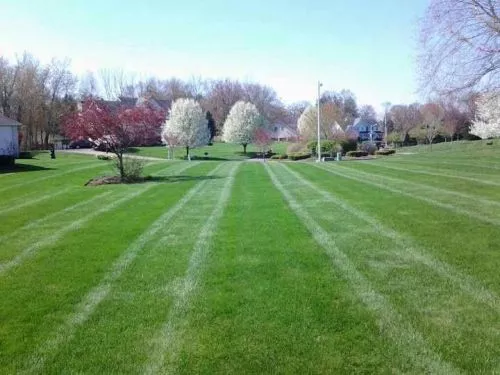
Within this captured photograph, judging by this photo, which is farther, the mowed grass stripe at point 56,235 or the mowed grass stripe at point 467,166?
the mowed grass stripe at point 467,166

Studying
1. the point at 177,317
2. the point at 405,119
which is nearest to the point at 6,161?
the point at 177,317

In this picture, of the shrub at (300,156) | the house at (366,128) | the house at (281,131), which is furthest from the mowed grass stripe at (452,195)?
the house at (281,131)

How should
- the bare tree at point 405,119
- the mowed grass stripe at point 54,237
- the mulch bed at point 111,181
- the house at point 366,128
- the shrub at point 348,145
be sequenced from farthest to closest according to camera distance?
the house at point 366,128 → the bare tree at point 405,119 → the shrub at point 348,145 → the mulch bed at point 111,181 → the mowed grass stripe at point 54,237

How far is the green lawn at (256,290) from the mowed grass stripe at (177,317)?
17 mm

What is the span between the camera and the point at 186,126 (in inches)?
2457

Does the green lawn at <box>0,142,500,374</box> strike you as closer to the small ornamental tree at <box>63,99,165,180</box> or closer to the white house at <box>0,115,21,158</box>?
the small ornamental tree at <box>63,99,165,180</box>

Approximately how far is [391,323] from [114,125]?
661 inches

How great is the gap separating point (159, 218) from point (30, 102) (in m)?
64.5

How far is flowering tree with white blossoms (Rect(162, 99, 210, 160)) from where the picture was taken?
62.1 m

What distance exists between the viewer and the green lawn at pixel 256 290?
408 cm

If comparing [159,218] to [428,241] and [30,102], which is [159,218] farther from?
[30,102]

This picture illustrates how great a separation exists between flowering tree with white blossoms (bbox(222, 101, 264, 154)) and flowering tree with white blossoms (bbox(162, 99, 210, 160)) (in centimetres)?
1250

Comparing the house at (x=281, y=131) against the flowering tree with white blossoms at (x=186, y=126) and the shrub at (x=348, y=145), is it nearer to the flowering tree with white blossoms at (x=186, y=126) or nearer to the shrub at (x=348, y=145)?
the flowering tree with white blossoms at (x=186, y=126)

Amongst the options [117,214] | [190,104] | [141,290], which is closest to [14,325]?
[141,290]
